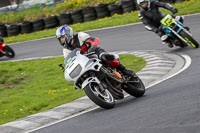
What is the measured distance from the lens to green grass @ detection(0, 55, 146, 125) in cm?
941

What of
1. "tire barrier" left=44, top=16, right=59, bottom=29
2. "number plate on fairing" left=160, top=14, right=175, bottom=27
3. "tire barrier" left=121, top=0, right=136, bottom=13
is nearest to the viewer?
"number plate on fairing" left=160, top=14, right=175, bottom=27

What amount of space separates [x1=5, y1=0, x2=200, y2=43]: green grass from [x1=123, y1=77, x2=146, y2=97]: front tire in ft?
39.2

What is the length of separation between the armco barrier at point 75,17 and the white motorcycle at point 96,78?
15.5m

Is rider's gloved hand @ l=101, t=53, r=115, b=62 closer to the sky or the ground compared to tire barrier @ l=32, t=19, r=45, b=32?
closer to the sky

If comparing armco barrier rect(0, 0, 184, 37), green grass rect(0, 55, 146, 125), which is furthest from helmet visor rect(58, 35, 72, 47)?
armco barrier rect(0, 0, 184, 37)

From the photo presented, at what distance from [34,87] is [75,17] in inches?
560

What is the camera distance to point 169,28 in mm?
12727

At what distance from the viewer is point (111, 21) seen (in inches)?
886

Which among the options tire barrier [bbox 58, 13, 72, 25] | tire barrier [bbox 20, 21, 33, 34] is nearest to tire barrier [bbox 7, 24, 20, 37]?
tire barrier [bbox 20, 21, 33, 34]

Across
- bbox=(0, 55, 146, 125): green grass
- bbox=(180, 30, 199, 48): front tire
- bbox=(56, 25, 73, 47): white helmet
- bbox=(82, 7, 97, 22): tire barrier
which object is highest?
bbox=(56, 25, 73, 47): white helmet

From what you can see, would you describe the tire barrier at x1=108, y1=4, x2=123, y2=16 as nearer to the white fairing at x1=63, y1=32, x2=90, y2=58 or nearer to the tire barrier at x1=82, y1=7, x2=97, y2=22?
the tire barrier at x1=82, y1=7, x2=97, y2=22

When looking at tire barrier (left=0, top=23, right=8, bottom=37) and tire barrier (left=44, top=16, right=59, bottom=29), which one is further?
tire barrier (left=0, top=23, right=8, bottom=37)

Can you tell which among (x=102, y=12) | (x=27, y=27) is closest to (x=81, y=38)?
(x=102, y=12)

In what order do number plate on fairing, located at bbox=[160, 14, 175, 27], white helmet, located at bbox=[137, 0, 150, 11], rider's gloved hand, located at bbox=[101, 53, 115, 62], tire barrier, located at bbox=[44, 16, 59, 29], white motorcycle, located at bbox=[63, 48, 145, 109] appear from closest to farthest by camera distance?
white motorcycle, located at bbox=[63, 48, 145, 109] < rider's gloved hand, located at bbox=[101, 53, 115, 62] < number plate on fairing, located at bbox=[160, 14, 175, 27] < white helmet, located at bbox=[137, 0, 150, 11] < tire barrier, located at bbox=[44, 16, 59, 29]
